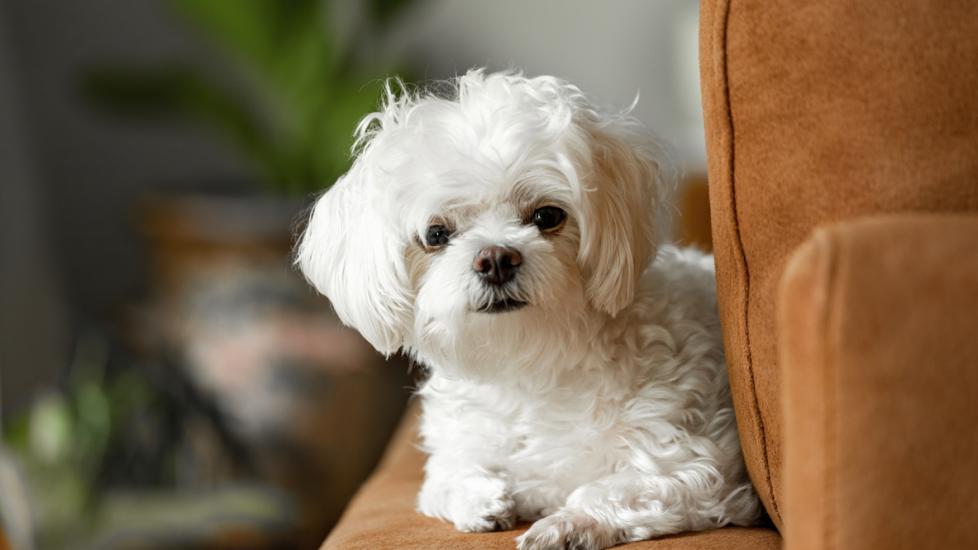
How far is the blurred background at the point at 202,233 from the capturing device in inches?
90.7

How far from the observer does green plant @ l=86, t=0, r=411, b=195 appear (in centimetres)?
299

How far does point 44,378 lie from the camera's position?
122 inches

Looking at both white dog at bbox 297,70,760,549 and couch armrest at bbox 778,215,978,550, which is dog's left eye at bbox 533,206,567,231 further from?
couch armrest at bbox 778,215,978,550

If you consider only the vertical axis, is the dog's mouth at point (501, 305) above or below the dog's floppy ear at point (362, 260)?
below

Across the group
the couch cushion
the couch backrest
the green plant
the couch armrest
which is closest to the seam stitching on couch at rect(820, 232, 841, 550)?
the couch armrest

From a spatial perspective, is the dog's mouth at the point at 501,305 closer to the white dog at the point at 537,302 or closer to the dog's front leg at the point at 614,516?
the white dog at the point at 537,302

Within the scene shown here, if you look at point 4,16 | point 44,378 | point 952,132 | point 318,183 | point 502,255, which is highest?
point 4,16

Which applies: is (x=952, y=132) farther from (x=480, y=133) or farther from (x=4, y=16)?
(x=4, y=16)

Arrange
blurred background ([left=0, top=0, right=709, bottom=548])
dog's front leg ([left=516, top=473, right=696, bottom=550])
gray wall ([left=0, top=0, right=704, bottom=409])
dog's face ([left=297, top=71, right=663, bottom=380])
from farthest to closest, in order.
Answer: gray wall ([left=0, top=0, right=704, bottom=409]) < blurred background ([left=0, top=0, right=709, bottom=548]) < dog's face ([left=297, top=71, right=663, bottom=380]) < dog's front leg ([left=516, top=473, right=696, bottom=550])

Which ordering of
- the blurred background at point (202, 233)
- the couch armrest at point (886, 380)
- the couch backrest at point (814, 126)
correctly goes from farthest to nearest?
1. the blurred background at point (202, 233)
2. the couch backrest at point (814, 126)
3. the couch armrest at point (886, 380)

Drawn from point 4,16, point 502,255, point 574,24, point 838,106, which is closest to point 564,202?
point 502,255

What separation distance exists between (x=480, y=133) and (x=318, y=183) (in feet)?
6.72

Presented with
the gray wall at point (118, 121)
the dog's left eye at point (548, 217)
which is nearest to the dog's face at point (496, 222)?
the dog's left eye at point (548, 217)

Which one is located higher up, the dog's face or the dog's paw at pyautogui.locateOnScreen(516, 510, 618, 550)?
the dog's face
